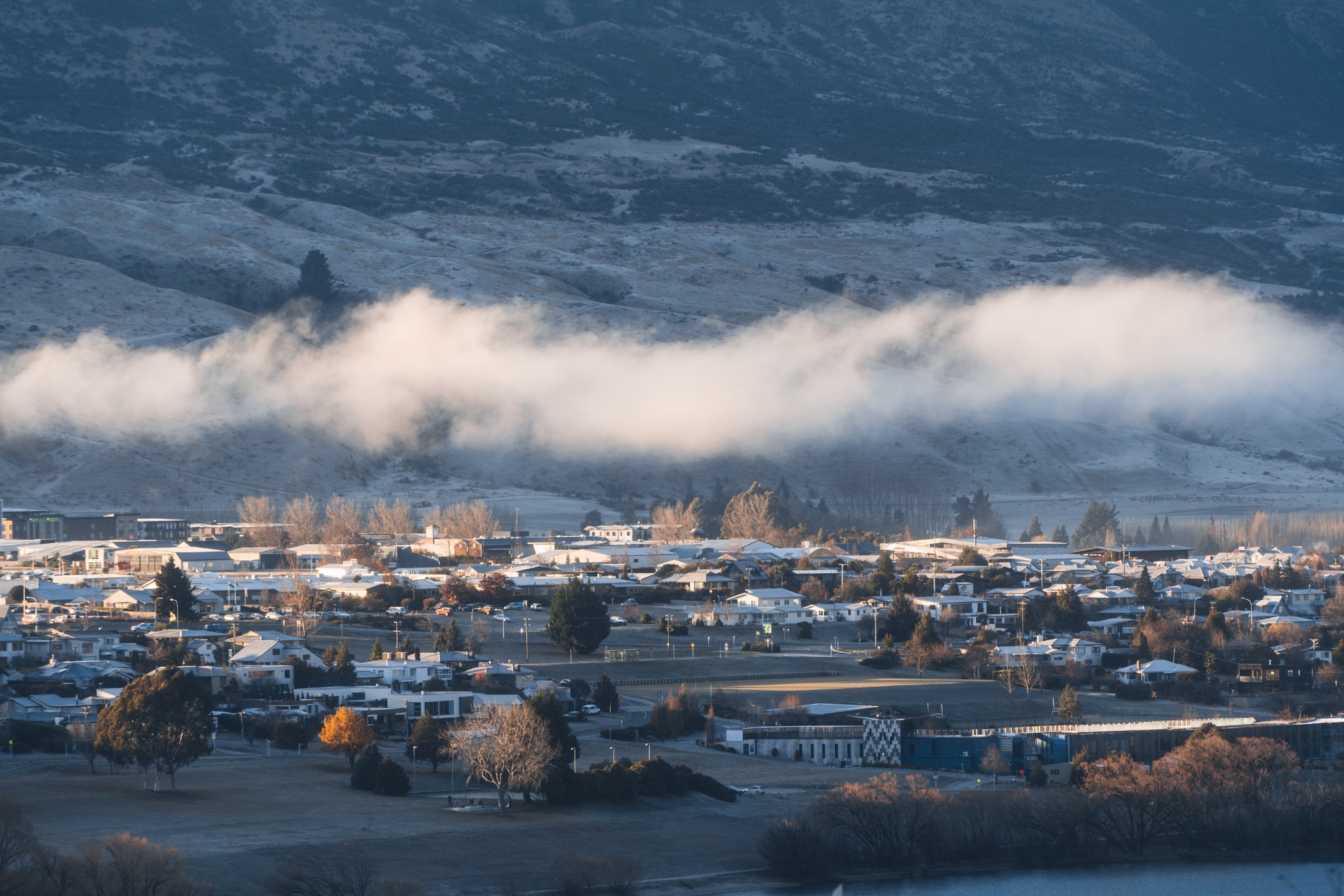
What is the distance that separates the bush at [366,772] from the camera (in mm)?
42062

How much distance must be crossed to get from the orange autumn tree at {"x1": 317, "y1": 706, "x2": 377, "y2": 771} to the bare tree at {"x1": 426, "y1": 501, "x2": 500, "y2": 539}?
2189 inches

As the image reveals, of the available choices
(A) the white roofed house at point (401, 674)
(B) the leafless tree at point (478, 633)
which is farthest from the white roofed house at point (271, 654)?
(B) the leafless tree at point (478, 633)

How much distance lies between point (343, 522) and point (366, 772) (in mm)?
60122

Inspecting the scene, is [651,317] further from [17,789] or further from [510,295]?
[17,789]

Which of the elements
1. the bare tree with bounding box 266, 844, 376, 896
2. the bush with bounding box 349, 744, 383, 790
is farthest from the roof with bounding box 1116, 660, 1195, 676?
the bare tree with bounding box 266, 844, 376, 896

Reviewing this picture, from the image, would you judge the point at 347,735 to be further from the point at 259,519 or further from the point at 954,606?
the point at 259,519

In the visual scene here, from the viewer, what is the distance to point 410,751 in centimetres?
4603

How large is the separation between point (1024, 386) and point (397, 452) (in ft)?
205

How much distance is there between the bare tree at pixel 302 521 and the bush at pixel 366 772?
5622 cm

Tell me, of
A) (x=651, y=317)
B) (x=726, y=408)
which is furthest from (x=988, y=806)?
(x=651, y=317)

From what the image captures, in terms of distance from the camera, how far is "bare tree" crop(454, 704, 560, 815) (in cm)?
4184

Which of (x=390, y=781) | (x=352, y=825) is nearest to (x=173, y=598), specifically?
(x=390, y=781)

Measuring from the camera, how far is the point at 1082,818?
42562mm

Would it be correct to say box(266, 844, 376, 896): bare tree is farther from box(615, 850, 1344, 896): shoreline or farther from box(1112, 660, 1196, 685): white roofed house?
box(1112, 660, 1196, 685): white roofed house
